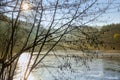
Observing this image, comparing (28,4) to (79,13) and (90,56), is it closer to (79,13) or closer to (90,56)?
(79,13)

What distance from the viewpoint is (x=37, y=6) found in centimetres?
547

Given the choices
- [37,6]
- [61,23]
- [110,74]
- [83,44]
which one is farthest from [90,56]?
[110,74]

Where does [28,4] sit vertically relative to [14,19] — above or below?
above

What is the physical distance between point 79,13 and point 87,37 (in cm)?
52

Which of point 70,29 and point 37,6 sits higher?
point 37,6

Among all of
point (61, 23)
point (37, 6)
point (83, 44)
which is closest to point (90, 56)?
point (83, 44)

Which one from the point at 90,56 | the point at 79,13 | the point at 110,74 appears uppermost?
the point at 79,13

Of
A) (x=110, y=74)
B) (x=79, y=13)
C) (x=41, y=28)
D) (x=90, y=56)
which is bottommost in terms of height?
(x=110, y=74)

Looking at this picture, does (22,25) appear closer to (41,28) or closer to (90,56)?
(41,28)

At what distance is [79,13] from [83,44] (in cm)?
63

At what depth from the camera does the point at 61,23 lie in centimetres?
590

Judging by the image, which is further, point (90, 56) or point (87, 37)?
point (90, 56)

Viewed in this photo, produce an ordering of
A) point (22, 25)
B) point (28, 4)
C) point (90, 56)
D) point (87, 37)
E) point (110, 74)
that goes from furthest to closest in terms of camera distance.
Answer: point (110, 74) < point (22, 25) < point (90, 56) < point (87, 37) < point (28, 4)

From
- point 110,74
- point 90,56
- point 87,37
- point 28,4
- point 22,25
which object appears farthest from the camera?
point 110,74
